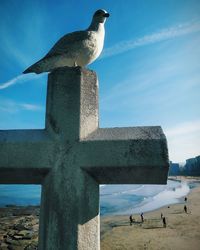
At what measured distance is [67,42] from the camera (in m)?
2.27

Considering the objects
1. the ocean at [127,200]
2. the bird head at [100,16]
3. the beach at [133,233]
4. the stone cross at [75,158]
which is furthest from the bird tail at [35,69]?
the ocean at [127,200]

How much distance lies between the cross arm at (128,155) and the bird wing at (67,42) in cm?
81

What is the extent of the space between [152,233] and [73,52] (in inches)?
967

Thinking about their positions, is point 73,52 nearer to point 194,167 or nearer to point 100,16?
point 100,16

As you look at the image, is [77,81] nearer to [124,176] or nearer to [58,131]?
[58,131]

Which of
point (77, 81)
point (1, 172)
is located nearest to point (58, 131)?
point (77, 81)

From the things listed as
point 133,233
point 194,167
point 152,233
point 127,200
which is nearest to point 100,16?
point 133,233

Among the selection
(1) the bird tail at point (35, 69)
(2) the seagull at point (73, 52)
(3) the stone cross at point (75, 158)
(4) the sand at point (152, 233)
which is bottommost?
(4) the sand at point (152, 233)

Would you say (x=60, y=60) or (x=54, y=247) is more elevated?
(x=60, y=60)

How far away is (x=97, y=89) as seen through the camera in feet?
6.66

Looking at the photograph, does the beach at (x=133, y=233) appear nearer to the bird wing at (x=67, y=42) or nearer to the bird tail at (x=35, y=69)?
the bird tail at (x=35, y=69)

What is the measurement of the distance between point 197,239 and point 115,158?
23.8 meters

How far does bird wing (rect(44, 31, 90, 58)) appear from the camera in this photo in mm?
2210

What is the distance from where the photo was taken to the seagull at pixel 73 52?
7.16 feet
